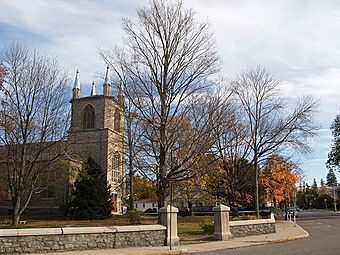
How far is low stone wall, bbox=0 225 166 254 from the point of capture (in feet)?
44.7

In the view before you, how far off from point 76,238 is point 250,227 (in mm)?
10395

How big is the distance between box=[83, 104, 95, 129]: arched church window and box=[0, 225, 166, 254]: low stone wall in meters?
41.9

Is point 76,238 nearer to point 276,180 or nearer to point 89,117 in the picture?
point 276,180

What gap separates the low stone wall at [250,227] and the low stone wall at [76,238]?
508 cm

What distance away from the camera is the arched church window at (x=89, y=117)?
5707 cm

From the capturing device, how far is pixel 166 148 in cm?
2255

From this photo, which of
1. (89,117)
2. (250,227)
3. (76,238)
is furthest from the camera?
(89,117)

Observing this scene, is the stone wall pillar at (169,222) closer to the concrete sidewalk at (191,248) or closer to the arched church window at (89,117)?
the concrete sidewalk at (191,248)

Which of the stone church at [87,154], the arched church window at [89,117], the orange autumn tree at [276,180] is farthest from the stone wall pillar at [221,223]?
the arched church window at [89,117]

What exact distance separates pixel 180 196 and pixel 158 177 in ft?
56.3

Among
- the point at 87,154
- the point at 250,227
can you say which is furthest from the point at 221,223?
the point at 87,154

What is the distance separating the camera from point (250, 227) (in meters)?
21.6

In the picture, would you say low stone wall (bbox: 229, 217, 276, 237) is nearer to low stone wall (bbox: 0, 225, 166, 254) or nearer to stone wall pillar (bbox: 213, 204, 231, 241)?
stone wall pillar (bbox: 213, 204, 231, 241)

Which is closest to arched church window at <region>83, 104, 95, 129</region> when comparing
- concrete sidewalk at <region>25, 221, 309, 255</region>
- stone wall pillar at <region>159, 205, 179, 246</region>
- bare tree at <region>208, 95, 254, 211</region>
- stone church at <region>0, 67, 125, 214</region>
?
stone church at <region>0, 67, 125, 214</region>
